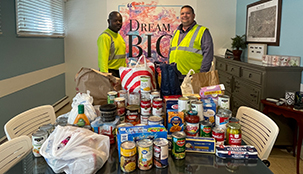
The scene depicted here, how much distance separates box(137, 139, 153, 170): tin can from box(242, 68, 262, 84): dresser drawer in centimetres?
241

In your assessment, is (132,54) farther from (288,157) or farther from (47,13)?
(288,157)

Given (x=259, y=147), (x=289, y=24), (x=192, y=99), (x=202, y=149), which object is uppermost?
(x=289, y=24)

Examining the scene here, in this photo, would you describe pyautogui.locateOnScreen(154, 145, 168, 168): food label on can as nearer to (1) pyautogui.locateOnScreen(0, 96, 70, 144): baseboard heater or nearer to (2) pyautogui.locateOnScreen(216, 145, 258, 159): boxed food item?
(2) pyautogui.locateOnScreen(216, 145, 258, 159): boxed food item

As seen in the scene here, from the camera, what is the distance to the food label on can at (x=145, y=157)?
1.13 metres

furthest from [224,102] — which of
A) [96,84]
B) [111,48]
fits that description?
[111,48]

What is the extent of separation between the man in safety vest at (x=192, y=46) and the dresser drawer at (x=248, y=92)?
35.2 inches

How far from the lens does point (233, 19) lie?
495cm

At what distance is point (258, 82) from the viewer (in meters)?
3.14

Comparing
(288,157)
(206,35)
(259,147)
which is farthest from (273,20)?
(259,147)

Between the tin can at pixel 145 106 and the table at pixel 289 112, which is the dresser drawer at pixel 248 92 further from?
the tin can at pixel 145 106

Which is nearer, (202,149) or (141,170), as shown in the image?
(141,170)

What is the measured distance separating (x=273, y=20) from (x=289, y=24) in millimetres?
358

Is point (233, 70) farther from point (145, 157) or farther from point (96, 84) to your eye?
point (145, 157)

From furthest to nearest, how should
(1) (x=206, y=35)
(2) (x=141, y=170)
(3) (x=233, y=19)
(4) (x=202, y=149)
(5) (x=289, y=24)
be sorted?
(3) (x=233, y=19) → (5) (x=289, y=24) → (1) (x=206, y=35) → (4) (x=202, y=149) → (2) (x=141, y=170)
